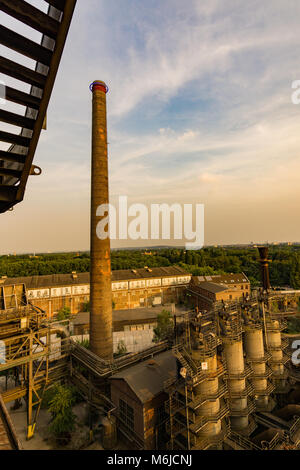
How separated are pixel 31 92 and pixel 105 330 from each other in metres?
19.8

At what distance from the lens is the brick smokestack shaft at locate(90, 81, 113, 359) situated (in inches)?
824

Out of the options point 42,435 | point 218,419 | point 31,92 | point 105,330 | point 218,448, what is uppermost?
point 31,92

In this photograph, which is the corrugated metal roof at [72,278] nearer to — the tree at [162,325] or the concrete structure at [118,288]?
the concrete structure at [118,288]

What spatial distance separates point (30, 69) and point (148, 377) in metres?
18.7

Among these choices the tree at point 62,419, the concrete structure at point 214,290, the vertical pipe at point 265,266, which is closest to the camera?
the tree at point 62,419

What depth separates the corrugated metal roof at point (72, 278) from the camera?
148 feet

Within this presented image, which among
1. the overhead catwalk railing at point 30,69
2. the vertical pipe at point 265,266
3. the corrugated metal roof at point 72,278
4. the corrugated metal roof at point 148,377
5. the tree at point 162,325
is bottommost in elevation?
the tree at point 162,325

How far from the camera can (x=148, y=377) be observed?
17.2 m

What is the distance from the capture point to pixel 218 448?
1515 centimetres

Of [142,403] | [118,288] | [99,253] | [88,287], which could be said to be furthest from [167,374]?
[118,288]

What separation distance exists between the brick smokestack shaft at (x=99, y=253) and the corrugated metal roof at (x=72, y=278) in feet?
88.1

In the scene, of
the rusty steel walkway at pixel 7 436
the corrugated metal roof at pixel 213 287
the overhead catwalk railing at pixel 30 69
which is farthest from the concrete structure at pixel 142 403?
the corrugated metal roof at pixel 213 287

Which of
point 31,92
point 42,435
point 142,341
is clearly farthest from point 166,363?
point 31,92
